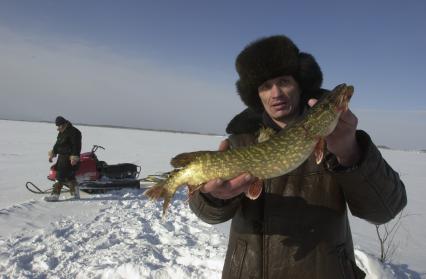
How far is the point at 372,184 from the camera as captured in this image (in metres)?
1.99

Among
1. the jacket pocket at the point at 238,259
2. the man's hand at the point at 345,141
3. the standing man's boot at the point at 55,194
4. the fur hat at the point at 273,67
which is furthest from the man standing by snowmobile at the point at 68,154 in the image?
the man's hand at the point at 345,141

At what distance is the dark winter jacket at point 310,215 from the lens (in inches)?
79.7

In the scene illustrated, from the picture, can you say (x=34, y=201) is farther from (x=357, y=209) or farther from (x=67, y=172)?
(x=357, y=209)

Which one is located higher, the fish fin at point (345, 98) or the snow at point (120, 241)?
the fish fin at point (345, 98)

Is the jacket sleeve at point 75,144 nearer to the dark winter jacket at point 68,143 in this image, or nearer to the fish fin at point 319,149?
the dark winter jacket at point 68,143

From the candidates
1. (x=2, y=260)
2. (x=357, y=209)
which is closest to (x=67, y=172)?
(x=2, y=260)

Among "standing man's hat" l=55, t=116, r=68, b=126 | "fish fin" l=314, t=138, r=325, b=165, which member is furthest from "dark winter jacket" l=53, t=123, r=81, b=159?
"fish fin" l=314, t=138, r=325, b=165

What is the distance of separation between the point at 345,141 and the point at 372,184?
301 millimetres

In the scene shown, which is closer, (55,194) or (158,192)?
(158,192)

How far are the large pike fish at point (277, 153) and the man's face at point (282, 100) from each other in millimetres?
396

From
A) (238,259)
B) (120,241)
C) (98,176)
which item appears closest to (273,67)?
(238,259)

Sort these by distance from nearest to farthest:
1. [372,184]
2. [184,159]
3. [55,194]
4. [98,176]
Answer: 1. [372,184]
2. [184,159]
3. [55,194]
4. [98,176]

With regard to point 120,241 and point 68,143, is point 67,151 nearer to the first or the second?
point 68,143

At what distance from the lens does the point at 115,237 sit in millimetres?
5594
